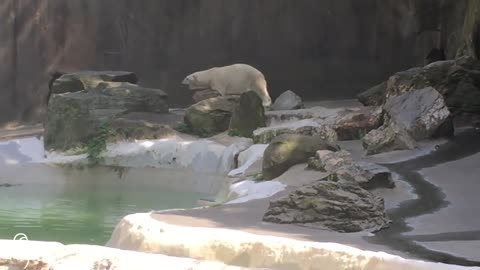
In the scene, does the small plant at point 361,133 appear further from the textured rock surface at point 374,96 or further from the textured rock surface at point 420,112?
the textured rock surface at point 374,96

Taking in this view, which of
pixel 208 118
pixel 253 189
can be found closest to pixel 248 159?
pixel 208 118

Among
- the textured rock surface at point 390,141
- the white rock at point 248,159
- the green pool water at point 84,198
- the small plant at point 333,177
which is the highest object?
the small plant at point 333,177

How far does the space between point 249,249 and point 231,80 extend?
815 centimetres

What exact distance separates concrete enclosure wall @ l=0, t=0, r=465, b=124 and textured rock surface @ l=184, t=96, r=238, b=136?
12.4 feet

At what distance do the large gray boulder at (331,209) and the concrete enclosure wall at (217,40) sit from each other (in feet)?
29.6

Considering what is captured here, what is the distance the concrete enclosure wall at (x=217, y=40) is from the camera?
13.9 m

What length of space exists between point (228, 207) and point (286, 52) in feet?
30.8

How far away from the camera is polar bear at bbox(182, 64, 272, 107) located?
Result: 1268cm

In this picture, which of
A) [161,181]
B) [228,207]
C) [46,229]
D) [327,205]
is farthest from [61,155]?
[327,205]

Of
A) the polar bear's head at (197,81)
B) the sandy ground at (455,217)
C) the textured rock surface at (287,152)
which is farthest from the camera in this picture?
the polar bear's head at (197,81)

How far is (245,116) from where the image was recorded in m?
10.8

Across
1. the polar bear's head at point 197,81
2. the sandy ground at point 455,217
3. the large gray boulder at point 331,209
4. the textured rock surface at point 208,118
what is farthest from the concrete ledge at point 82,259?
the polar bear's head at point 197,81

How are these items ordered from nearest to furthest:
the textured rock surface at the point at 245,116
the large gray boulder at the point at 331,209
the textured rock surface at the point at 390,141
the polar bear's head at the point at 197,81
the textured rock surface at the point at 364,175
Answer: the large gray boulder at the point at 331,209, the textured rock surface at the point at 364,175, the textured rock surface at the point at 390,141, the textured rock surface at the point at 245,116, the polar bear's head at the point at 197,81

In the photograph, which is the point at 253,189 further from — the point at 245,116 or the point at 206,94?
the point at 206,94
